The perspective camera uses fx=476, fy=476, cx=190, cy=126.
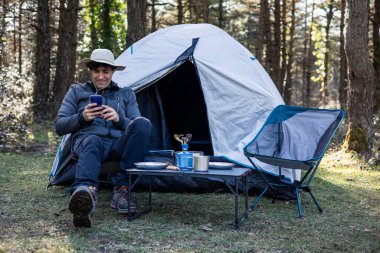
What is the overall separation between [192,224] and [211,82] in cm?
188

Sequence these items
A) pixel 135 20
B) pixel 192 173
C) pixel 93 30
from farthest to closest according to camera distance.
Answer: pixel 93 30, pixel 135 20, pixel 192 173

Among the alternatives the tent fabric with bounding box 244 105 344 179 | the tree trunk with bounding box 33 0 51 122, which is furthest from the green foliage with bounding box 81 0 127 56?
the tent fabric with bounding box 244 105 344 179

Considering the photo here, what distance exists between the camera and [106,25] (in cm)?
1457

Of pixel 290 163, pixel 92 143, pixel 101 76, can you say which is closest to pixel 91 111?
pixel 92 143

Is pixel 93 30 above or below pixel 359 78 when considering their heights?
above

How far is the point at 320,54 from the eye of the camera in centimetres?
1747

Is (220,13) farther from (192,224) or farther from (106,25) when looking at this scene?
(192,224)

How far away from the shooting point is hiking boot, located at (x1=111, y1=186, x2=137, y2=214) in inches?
146

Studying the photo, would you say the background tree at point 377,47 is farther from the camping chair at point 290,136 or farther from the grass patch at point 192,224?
the camping chair at point 290,136

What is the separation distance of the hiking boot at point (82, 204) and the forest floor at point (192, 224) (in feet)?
0.32

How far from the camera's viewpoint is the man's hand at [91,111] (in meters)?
3.66

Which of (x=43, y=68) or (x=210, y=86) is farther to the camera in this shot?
(x=43, y=68)

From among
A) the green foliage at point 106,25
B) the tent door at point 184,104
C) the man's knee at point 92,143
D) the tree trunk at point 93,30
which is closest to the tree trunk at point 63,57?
the green foliage at point 106,25

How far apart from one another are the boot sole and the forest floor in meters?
0.10
